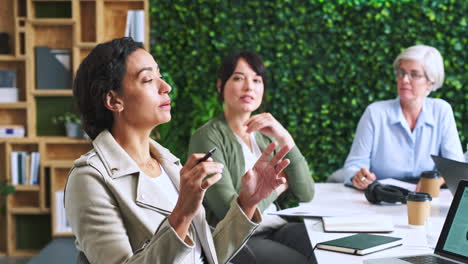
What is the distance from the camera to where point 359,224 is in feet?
6.48

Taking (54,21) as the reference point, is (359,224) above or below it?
below

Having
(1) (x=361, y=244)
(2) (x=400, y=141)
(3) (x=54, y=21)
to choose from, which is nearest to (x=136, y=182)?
(1) (x=361, y=244)

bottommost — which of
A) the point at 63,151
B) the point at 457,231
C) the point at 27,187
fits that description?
the point at 27,187

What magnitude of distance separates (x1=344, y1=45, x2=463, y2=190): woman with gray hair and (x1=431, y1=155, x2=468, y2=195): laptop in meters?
0.85

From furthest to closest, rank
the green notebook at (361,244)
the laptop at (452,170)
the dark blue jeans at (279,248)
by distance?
the dark blue jeans at (279,248) → the laptop at (452,170) → the green notebook at (361,244)

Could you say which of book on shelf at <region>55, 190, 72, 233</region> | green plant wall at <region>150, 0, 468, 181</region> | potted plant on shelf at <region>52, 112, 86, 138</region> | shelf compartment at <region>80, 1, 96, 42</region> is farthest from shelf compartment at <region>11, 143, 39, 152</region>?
green plant wall at <region>150, 0, 468, 181</region>

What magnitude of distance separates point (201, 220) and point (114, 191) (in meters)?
0.34

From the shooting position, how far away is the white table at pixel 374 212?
1670mm

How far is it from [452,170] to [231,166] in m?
0.96

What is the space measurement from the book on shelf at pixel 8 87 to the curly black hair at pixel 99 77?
9.36ft

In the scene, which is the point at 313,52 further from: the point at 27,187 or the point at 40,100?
the point at 27,187

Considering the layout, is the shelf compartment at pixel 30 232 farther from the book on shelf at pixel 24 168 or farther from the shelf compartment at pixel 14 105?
the shelf compartment at pixel 14 105

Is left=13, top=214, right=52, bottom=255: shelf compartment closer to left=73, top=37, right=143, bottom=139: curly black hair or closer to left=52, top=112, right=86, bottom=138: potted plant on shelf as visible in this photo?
left=52, top=112, right=86, bottom=138: potted plant on shelf

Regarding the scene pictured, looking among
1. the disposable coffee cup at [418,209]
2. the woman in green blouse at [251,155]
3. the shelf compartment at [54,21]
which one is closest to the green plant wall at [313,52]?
the shelf compartment at [54,21]
